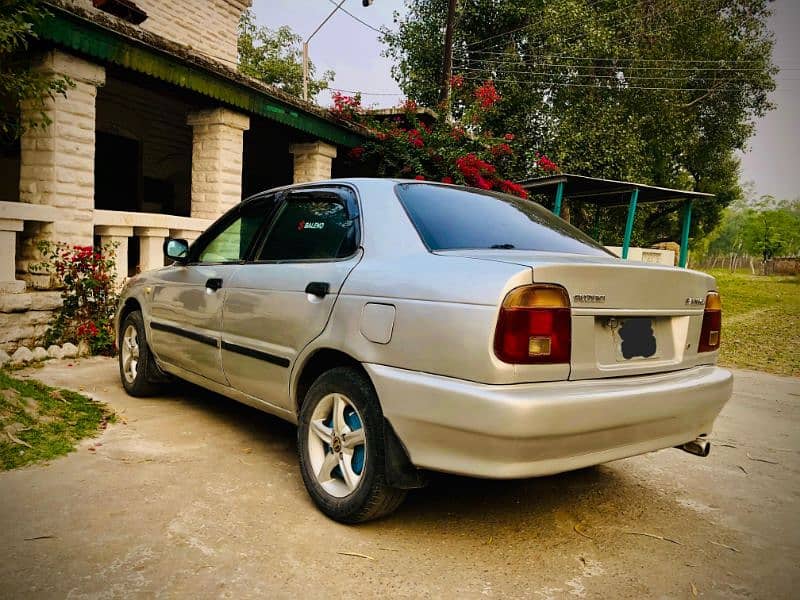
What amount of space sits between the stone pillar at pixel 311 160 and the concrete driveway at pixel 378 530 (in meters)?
6.79

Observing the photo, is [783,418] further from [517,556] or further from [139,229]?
[139,229]

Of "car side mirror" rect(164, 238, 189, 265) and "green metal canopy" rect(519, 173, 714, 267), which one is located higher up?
"green metal canopy" rect(519, 173, 714, 267)

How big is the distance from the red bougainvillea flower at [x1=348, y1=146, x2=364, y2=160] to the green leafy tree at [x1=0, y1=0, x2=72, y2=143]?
5514 mm

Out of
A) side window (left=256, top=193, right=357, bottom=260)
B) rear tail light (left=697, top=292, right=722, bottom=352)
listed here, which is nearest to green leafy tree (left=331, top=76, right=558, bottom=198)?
side window (left=256, top=193, right=357, bottom=260)

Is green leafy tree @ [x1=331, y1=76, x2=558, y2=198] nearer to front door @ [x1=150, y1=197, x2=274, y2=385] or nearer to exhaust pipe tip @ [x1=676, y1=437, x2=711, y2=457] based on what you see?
front door @ [x1=150, y1=197, x2=274, y2=385]

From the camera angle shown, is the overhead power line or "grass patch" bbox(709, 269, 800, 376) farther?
the overhead power line

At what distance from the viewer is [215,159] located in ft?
27.2

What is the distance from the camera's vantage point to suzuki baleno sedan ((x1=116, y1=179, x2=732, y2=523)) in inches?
90.2

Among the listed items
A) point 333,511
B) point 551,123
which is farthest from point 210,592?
point 551,123

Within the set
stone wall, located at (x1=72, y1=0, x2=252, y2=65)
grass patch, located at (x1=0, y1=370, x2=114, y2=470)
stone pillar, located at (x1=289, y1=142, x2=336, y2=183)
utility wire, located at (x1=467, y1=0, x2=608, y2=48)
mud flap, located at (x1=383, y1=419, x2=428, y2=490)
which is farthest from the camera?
utility wire, located at (x1=467, y1=0, x2=608, y2=48)

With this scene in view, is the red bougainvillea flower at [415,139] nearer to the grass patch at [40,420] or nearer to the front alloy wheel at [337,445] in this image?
the grass patch at [40,420]

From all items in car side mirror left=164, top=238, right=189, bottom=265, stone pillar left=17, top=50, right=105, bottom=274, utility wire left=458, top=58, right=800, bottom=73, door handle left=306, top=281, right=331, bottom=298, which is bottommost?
door handle left=306, top=281, right=331, bottom=298

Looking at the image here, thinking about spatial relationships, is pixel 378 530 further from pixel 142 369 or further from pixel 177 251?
pixel 142 369

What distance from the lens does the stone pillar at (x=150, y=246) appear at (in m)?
7.57
